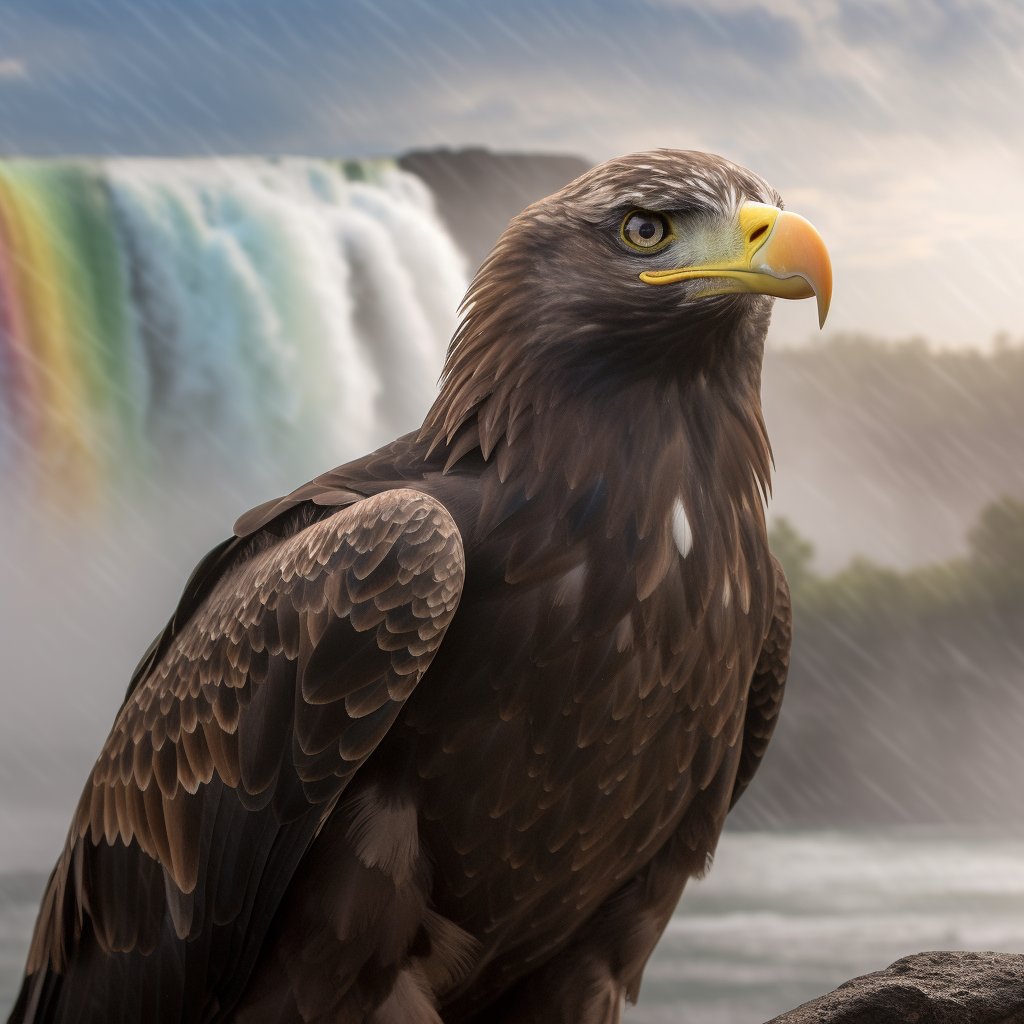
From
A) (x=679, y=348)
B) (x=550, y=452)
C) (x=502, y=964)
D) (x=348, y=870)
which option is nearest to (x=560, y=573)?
(x=550, y=452)

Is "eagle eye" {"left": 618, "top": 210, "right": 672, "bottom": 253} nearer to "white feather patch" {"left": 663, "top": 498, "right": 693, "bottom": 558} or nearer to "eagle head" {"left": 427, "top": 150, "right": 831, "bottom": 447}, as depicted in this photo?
"eagle head" {"left": 427, "top": 150, "right": 831, "bottom": 447}

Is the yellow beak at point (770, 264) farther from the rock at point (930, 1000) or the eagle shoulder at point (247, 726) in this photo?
the rock at point (930, 1000)

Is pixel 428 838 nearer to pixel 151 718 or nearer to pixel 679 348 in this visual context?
pixel 151 718

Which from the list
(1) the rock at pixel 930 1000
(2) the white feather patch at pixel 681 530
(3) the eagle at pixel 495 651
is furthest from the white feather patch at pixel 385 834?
(1) the rock at pixel 930 1000

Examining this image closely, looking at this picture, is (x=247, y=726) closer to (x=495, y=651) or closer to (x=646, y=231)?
(x=495, y=651)

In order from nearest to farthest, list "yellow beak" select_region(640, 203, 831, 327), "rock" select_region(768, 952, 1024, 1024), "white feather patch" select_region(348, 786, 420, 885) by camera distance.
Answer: "yellow beak" select_region(640, 203, 831, 327) < "white feather patch" select_region(348, 786, 420, 885) < "rock" select_region(768, 952, 1024, 1024)

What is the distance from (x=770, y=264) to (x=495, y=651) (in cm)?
83

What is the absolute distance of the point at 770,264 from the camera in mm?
2330

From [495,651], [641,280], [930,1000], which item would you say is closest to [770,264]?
[641,280]

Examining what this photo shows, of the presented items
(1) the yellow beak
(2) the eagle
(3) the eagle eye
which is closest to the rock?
(2) the eagle

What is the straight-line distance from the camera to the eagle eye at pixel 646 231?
2.44m

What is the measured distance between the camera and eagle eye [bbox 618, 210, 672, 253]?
2.44 m

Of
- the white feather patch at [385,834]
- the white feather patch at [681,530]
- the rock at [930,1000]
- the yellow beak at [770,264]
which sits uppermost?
the yellow beak at [770,264]

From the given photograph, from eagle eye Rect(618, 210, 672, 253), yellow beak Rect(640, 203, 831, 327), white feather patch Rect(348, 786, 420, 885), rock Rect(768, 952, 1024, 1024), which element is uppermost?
eagle eye Rect(618, 210, 672, 253)
